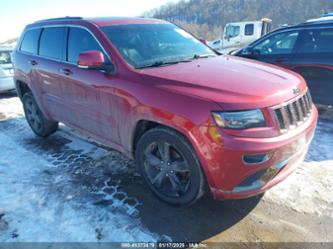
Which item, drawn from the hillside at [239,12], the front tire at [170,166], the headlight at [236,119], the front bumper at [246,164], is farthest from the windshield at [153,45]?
the hillside at [239,12]

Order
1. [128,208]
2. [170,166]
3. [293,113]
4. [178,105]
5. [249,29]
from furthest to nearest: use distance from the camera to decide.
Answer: [249,29] → [128,208] → [170,166] → [293,113] → [178,105]

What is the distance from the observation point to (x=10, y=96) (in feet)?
29.4

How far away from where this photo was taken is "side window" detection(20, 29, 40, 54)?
5070mm

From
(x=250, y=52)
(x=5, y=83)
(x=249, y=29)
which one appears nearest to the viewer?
(x=250, y=52)

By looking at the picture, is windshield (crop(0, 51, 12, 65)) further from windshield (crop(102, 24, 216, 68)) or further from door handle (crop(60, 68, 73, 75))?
windshield (crop(102, 24, 216, 68))

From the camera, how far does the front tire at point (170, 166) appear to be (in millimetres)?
2840

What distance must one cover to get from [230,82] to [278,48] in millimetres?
3978

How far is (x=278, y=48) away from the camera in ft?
20.6

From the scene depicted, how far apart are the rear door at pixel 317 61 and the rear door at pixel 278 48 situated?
0.14 m

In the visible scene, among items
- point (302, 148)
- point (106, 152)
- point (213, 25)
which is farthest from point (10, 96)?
point (213, 25)

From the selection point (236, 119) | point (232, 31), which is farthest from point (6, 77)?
point (232, 31)

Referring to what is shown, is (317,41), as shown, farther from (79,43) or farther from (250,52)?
(79,43)

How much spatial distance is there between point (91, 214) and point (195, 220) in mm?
1055

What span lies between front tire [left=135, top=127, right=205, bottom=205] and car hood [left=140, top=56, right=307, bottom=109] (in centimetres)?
47
